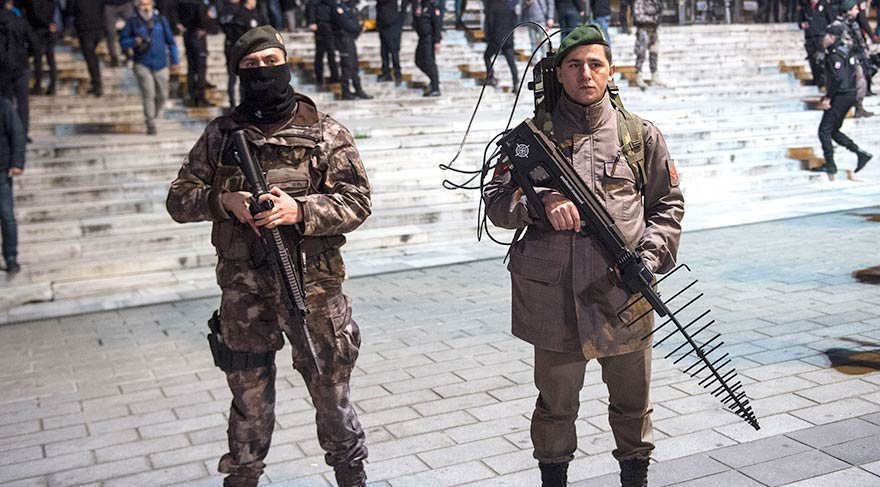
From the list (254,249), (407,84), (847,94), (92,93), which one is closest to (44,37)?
(92,93)

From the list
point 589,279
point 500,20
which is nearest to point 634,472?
point 589,279

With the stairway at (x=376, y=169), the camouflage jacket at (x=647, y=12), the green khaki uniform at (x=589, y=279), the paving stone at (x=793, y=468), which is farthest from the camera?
the camouflage jacket at (x=647, y=12)

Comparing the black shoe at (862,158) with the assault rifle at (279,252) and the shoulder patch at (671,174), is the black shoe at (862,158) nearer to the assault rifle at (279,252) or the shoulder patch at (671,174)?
the shoulder patch at (671,174)

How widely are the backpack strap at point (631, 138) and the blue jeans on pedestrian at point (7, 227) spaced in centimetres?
690

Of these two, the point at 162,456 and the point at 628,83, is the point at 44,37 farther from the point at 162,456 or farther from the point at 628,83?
the point at 162,456

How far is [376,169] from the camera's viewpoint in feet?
38.4

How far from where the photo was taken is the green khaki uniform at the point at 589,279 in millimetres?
3529

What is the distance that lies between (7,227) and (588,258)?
272 inches

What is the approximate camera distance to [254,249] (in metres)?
3.66

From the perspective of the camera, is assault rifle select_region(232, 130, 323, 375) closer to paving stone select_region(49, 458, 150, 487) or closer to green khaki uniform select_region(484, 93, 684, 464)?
green khaki uniform select_region(484, 93, 684, 464)

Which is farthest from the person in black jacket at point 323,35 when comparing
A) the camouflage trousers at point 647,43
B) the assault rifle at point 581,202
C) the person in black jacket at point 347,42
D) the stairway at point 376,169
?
the assault rifle at point 581,202

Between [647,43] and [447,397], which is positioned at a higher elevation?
[647,43]

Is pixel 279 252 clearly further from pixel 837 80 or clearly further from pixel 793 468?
pixel 837 80

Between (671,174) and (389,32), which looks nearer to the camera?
(671,174)
